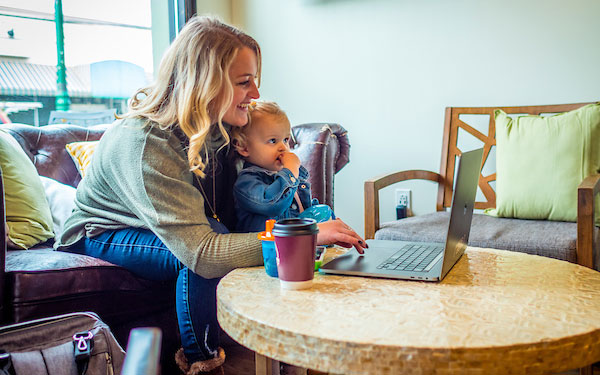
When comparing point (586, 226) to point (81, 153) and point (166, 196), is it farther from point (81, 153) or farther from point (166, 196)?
point (81, 153)

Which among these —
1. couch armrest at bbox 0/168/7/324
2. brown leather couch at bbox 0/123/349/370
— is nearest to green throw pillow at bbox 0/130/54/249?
brown leather couch at bbox 0/123/349/370

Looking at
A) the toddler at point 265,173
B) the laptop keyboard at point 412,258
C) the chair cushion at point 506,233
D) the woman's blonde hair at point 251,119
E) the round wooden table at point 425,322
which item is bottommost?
the chair cushion at point 506,233

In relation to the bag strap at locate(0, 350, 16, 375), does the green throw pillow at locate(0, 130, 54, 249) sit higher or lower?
higher

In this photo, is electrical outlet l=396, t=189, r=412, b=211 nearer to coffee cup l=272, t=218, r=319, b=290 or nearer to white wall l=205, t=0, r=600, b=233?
white wall l=205, t=0, r=600, b=233

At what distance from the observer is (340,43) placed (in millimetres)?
2871

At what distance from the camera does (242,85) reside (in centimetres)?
142

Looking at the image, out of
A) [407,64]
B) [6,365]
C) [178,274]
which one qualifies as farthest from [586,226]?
[6,365]

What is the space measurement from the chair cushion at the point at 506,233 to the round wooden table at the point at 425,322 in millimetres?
625

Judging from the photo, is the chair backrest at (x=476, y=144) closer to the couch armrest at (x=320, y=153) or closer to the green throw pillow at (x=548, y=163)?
the green throw pillow at (x=548, y=163)

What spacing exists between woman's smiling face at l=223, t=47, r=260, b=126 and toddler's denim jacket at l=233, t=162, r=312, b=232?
0.14 m

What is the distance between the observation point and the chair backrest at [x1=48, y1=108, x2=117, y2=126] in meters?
2.63

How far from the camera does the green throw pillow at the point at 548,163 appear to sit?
186 centimetres

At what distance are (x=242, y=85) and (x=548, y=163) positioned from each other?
1.17m

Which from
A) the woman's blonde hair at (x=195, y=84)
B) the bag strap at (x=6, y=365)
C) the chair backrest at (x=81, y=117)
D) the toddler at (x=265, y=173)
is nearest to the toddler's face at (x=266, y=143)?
the toddler at (x=265, y=173)
